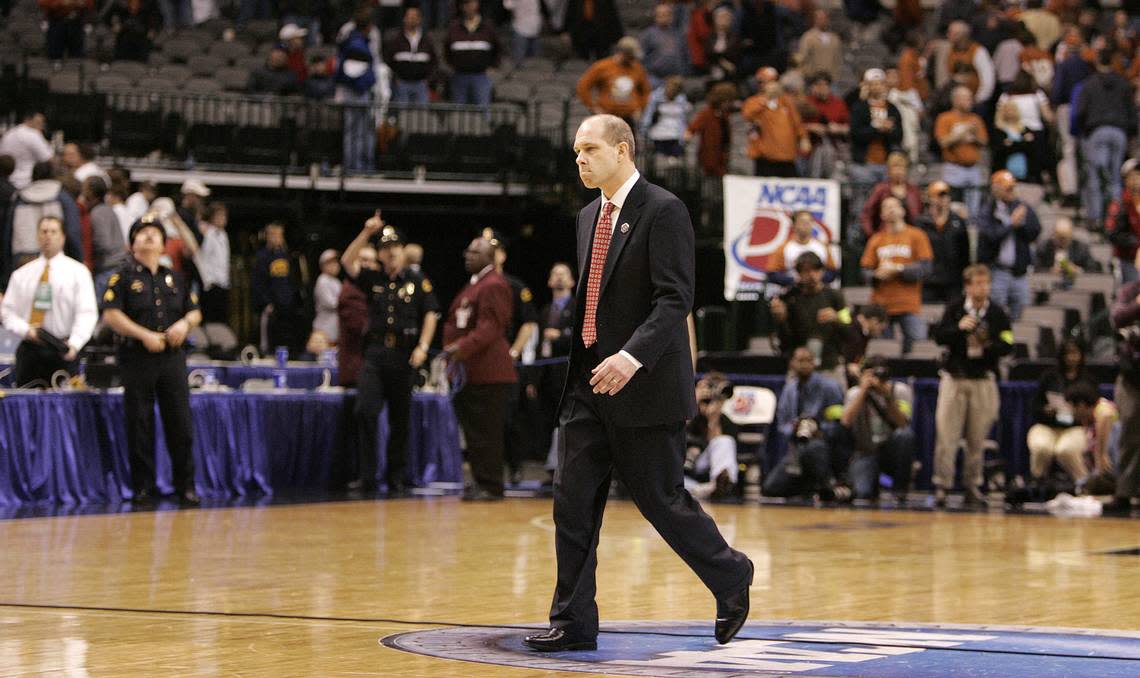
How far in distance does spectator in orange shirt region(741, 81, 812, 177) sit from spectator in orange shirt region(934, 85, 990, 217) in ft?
4.91

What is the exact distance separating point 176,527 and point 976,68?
481 inches

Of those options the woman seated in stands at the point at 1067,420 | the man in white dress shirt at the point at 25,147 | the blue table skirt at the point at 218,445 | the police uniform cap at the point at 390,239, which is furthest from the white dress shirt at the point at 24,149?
the woman seated in stands at the point at 1067,420

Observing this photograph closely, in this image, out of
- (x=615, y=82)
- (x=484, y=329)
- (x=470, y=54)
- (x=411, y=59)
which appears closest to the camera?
(x=484, y=329)

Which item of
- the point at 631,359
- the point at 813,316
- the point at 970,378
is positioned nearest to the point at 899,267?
the point at 813,316

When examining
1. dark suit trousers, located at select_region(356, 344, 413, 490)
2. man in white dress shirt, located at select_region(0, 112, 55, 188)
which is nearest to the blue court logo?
dark suit trousers, located at select_region(356, 344, 413, 490)

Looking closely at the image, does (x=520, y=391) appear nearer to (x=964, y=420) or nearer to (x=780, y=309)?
(x=780, y=309)

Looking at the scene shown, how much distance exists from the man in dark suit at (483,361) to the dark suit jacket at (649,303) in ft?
23.3

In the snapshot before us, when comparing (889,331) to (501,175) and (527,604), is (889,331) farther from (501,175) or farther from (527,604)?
(527,604)

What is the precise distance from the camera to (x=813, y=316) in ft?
46.7

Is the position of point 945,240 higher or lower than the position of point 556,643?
higher

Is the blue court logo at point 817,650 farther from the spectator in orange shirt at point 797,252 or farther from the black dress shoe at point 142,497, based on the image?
the spectator in orange shirt at point 797,252

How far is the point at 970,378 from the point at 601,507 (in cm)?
825

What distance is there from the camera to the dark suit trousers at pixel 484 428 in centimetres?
1309

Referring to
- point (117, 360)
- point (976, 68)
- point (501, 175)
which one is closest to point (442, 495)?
point (117, 360)
